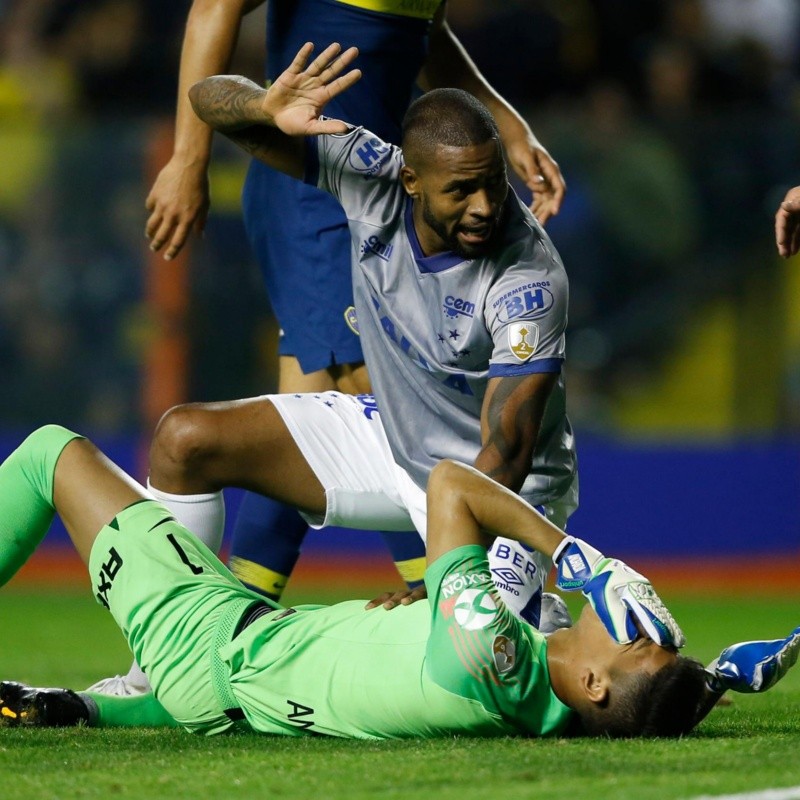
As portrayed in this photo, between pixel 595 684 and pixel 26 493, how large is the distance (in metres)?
1.62

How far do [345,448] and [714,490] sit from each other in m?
5.41

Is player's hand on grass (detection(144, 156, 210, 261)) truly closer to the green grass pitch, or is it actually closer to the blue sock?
the blue sock

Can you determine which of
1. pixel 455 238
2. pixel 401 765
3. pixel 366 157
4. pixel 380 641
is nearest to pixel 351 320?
pixel 366 157

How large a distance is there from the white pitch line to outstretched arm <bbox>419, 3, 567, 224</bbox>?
8.82 feet

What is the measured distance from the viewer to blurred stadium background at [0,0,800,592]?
31.7ft

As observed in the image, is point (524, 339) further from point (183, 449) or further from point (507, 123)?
point (507, 123)

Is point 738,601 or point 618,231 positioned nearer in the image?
point 738,601

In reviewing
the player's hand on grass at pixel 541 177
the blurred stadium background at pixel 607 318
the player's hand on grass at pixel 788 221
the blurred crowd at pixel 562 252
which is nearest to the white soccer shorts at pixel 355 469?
the player's hand on grass at pixel 788 221

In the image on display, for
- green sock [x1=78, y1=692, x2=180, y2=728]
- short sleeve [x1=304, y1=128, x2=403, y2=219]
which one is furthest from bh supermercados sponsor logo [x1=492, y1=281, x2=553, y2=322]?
green sock [x1=78, y1=692, x2=180, y2=728]

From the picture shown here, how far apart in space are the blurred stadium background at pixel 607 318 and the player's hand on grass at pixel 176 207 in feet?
15.1

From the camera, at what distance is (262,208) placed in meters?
5.46

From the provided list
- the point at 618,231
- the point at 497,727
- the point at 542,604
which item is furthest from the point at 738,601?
the point at 497,727

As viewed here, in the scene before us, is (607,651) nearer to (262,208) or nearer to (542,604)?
(542,604)

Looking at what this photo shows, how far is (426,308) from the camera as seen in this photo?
4.62m
